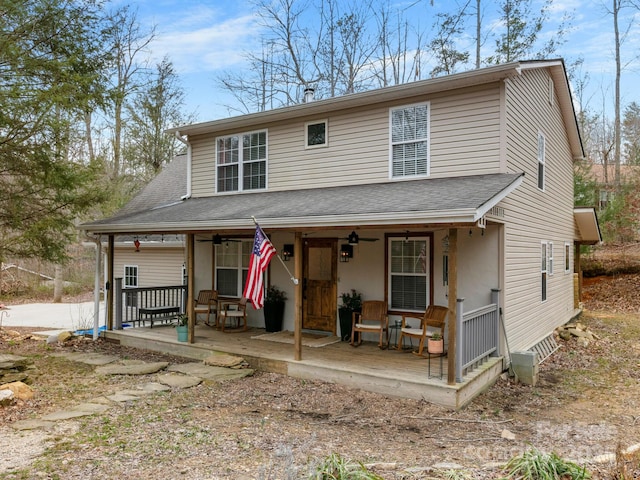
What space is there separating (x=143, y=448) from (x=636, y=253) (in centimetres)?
2195

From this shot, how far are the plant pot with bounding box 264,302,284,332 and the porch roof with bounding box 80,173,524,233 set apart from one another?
2264 millimetres

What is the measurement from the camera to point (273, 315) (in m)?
10.1

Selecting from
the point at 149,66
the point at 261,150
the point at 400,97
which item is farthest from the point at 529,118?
the point at 149,66

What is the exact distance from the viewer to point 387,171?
8969 millimetres

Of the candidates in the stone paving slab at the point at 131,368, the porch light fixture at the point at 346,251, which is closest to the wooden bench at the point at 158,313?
the stone paving slab at the point at 131,368

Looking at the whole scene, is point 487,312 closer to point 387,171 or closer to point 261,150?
point 387,171

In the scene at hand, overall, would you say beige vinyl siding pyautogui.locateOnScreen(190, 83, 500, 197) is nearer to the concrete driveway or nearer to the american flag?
the american flag

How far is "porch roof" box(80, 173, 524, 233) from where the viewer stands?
615 centimetres

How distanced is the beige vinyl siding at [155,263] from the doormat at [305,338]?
6.15 metres

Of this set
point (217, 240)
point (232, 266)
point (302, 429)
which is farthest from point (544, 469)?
point (232, 266)

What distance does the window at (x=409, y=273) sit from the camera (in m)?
8.54

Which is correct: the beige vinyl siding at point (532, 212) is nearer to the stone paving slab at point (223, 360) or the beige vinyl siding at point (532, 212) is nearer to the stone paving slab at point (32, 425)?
the stone paving slab at point (223, 360)

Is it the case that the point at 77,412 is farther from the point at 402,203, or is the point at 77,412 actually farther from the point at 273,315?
the point at 402,203

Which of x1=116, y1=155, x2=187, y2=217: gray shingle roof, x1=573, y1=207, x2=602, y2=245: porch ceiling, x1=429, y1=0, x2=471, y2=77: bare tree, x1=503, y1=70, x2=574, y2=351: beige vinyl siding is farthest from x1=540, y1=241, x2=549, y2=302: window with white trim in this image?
x1=429, y1=0, x2=471, y2=77: bare tree
